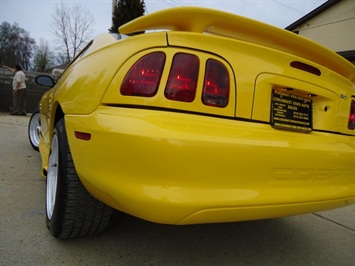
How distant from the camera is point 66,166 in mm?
1679

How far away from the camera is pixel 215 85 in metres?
1.37

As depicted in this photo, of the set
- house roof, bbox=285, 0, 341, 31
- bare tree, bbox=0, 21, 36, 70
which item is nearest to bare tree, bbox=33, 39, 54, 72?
bare tree, bbox=0, 21, 36, 70

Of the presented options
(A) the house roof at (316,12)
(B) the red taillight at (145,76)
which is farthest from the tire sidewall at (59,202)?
(A) the house roof at (316,12)

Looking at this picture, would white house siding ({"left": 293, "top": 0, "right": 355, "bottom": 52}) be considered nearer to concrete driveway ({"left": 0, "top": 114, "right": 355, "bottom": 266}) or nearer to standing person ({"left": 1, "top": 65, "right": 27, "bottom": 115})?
standing person ({"left": 1, "top": 65, "right": 27, "bottom": 115})

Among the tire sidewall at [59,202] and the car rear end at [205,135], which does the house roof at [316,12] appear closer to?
the car rear end at [205,135]

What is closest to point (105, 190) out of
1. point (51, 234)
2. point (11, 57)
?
point (51, 234)

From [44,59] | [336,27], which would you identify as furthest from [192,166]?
[44,59]

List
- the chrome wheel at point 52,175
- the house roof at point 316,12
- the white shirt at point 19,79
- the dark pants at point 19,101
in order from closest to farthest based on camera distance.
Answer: the chrome wheel at point 52,175 → the white shirt at point 19,79 → the dark pants at point 19,101 → the house roof at point 316,12

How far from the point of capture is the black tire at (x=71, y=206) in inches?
65.6

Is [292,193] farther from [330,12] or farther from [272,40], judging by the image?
[330,12]

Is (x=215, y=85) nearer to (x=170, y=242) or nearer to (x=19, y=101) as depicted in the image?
(x=170, y=242)

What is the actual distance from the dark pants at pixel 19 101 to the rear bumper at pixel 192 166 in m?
9.34

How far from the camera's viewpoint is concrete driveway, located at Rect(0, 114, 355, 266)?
1742 millimetres

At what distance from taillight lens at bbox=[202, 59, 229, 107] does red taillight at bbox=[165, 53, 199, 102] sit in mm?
56
